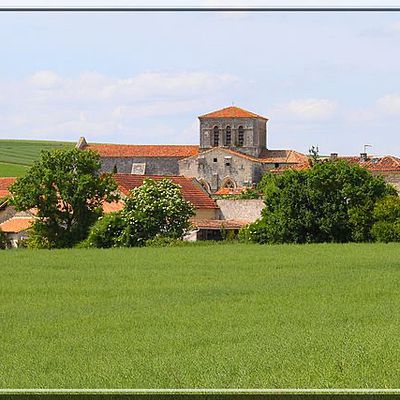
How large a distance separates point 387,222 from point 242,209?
6.56m

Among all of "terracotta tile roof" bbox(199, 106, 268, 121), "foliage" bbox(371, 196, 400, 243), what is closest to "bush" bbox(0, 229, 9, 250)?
"foliage" bbox(371, 196, 400, 243)

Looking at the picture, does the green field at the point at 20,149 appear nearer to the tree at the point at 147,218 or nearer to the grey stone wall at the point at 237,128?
the grey stone wall at the point at 237,128

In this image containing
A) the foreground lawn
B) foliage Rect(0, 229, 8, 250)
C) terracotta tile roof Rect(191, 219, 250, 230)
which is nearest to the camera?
the foreground lawn

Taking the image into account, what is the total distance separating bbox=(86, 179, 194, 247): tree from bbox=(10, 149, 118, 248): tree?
41cm

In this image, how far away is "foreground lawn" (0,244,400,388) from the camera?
4961 mm

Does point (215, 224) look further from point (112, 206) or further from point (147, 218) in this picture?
point (147, 218)

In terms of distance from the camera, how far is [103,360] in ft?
17.6

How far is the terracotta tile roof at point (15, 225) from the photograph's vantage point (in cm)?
2352

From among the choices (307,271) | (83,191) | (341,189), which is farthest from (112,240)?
(307,271)

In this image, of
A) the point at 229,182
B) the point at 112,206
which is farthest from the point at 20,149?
the point at 112,206

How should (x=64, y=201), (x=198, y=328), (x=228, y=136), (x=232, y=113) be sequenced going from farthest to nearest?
(x=64, y=201) → (x=228, y=136) → (x=198, y=328) → (x=232, y=113)

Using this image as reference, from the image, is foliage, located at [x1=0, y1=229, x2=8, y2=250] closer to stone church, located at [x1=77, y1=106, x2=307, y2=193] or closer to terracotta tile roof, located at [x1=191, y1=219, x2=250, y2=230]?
terracotta tile roof, located at [x1=191, y1=219, x2=250, y2=230]

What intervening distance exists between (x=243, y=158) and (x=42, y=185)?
45.4 ft

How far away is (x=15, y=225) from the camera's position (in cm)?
2423
